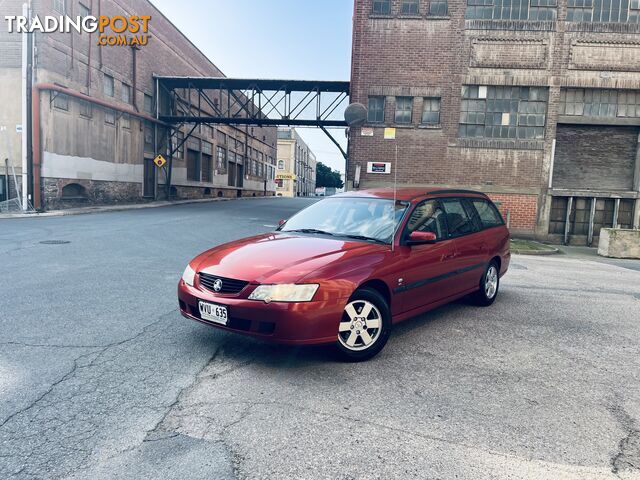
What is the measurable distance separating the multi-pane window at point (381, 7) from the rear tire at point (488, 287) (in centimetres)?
1374

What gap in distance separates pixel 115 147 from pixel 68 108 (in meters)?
4.11

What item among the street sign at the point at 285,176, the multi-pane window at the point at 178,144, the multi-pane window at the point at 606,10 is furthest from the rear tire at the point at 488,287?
the street sign at the point at 285,176

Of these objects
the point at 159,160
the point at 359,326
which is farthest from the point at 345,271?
the point at 159,160

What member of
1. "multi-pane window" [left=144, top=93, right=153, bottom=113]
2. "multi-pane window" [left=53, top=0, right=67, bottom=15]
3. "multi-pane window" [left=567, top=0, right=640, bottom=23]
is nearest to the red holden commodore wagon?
"multi-pane window" [left=567, top=0, right=640, bottom=23]

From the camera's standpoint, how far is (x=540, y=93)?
55.8ft

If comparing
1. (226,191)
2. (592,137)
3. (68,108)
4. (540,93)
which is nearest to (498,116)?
(540,93)

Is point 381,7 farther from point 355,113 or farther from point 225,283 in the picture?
point 225,283

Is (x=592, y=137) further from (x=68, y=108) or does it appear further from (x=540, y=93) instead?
(x=68, y=108)

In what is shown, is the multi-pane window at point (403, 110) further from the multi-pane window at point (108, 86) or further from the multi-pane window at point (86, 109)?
the multi-pane window at point (108, 86)

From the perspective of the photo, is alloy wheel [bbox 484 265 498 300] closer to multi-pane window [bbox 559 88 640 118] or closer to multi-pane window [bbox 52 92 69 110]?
multi-pane window [bbox 559 88 640 118]

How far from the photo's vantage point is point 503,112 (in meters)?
17.2

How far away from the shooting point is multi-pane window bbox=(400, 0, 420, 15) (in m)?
17.1

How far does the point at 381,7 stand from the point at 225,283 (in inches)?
642

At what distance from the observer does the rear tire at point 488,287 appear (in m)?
6.12
